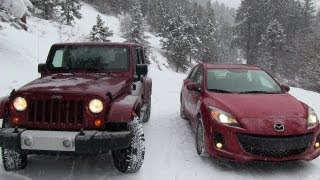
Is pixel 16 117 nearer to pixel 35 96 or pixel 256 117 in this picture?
pixel 35 96

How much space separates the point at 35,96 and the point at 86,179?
4.36ft

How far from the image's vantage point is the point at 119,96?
6410 millimetres

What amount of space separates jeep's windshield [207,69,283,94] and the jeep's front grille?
282 cm

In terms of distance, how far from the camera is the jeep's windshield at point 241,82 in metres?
7.56

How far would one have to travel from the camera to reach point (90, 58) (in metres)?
7.52

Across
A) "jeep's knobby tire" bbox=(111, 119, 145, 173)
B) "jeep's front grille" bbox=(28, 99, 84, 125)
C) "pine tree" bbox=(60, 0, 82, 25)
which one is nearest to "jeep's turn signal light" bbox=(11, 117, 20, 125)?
"jeep's front grille" bbox=(28, 99, 84, 125)

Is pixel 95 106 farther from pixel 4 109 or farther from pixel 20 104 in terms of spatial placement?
pixel 4 109

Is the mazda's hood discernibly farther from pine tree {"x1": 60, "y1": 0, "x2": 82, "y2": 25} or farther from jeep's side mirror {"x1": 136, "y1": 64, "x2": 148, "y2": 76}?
pine tree {"x1": 60, "y1": 0, "x2": 82, "y2": 25}

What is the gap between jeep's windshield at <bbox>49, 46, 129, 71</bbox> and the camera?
7438 millimetres

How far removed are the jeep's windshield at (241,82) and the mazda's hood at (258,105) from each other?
346 millimetres

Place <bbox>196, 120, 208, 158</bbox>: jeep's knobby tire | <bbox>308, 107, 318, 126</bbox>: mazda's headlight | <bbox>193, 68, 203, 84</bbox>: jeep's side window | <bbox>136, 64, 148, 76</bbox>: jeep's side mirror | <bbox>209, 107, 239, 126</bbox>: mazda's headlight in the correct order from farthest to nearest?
1. <bbox>193, 68, 203, 84</bbox>: jeep's side window
2. <bbox>136, 64, 148, 76</bbox>: jeep's side mirror
3. <bbox>196, 120, 208, 158</bbox>: jeep's knobby tire
4. <bbox>308, 107, 318, 126</bbox>: mazda's headlight
5. <bbox>209, 107, 239, 126</bbox>: mazda's headlight

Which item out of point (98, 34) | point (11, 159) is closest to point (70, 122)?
point (11, 159)

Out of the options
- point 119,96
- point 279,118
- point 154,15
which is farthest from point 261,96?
point 154,15

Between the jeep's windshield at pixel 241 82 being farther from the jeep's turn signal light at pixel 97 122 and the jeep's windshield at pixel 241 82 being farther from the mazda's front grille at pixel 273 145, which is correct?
the jeep's turn signal light at pixel 97 122
